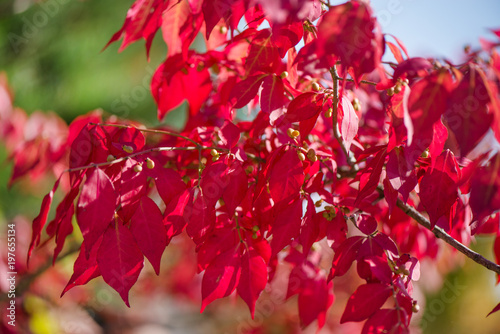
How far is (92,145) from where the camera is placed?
67cm

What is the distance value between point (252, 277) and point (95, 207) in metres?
0.26

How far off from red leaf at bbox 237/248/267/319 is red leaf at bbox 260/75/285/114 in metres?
0.24

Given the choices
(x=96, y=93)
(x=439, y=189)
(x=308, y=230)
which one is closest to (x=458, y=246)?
(x=439, y=189)

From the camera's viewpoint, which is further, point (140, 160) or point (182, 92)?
point (182, 92)

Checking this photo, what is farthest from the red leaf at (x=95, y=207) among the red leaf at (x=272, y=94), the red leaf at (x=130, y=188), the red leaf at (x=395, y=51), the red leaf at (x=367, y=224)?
the red leaf at (x=395, y=51)

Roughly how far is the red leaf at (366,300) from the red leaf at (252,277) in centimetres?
14

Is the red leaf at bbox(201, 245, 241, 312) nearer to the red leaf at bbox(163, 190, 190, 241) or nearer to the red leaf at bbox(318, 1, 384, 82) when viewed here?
the red leaf at bbox(163, 190, 190, 241)

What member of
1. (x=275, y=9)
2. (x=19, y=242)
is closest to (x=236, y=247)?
(x=275, y=9)

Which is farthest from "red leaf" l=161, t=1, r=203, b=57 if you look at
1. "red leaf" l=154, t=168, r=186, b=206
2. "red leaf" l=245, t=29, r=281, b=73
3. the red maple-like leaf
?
"red leaf" l=154, t=168, r=186, b=206

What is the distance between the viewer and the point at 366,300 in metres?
0.62

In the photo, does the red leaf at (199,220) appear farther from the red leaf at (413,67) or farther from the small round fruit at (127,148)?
the red leaf at (413,67)

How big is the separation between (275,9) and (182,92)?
0.54 m

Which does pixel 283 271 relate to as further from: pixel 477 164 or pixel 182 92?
pixel 477 164

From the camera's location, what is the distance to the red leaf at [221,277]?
0.63 m
